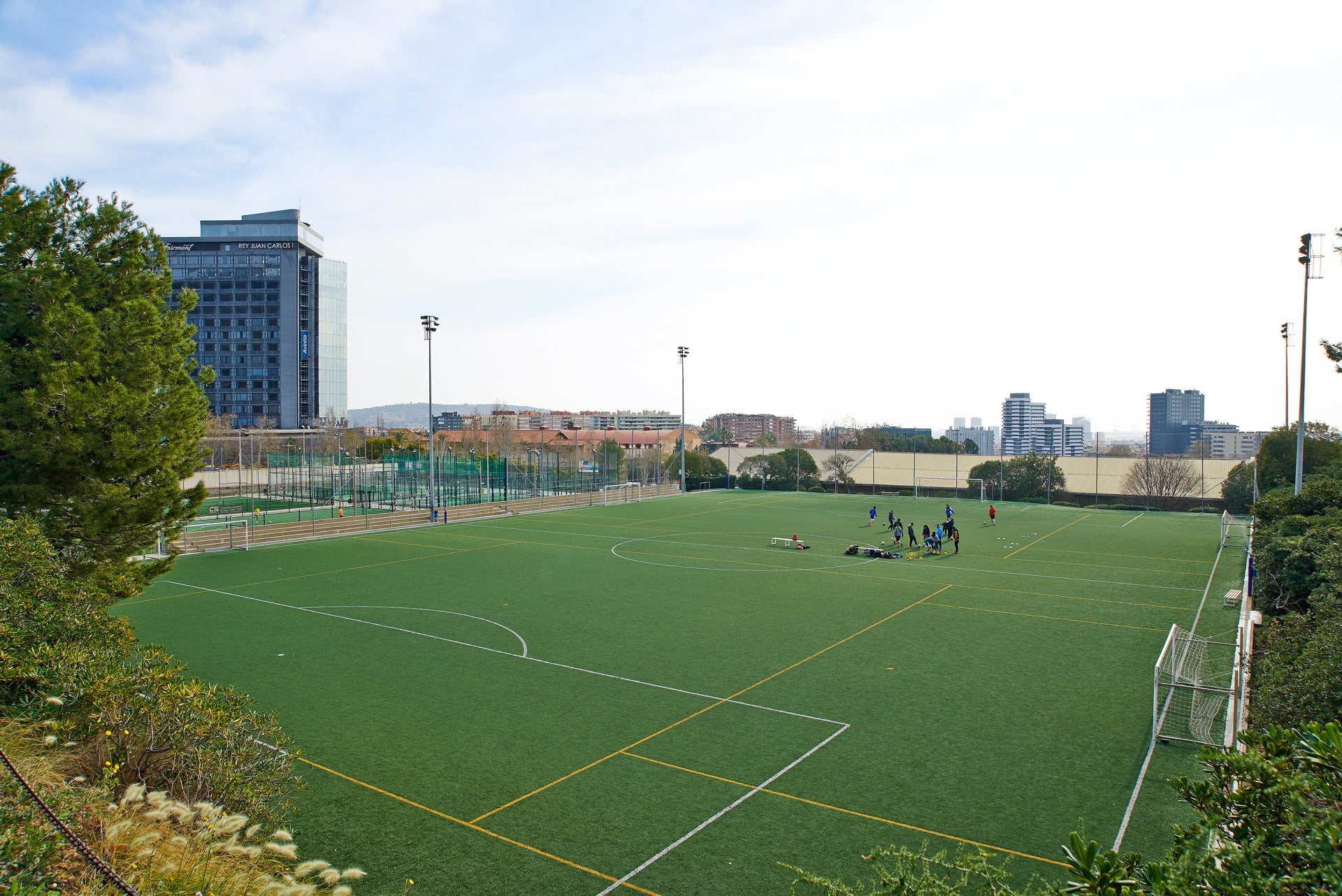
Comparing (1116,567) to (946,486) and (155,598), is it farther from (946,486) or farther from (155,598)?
(946,486)

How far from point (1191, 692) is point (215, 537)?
108ft

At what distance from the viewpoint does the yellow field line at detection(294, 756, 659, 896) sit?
8.29 metres

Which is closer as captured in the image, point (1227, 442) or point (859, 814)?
point (859, 814)

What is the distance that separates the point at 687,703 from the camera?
44.7 feet

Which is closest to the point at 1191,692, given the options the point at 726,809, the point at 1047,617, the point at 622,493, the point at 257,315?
the point at 1047,617

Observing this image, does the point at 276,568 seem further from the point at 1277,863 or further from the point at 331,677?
the point at 1277,863

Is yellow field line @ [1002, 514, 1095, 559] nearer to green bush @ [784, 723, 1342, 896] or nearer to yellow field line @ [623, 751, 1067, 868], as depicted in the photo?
yellow field line @ [623, 751, 1067, 868]

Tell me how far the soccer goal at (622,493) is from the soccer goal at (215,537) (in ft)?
81.2

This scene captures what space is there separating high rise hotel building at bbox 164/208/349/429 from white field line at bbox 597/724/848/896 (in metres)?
105

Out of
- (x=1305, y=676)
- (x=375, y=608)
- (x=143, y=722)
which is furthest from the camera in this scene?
(x=375, y=608)

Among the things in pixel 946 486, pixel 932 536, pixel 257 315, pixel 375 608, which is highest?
pixel 257 315

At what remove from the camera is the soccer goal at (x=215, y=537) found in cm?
3073

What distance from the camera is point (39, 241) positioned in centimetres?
1368

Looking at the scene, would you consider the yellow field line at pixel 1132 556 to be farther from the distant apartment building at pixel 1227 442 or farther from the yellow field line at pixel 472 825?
the distant apartment building at pixel 1227 442
